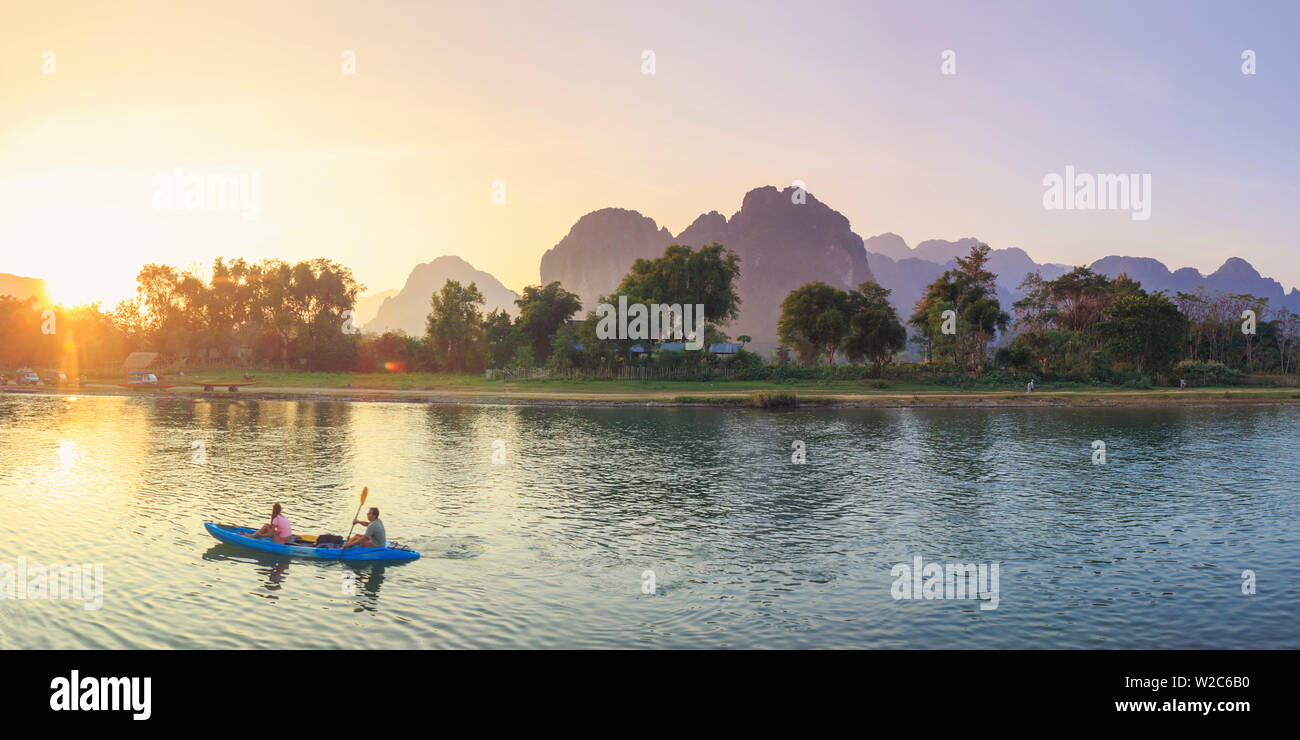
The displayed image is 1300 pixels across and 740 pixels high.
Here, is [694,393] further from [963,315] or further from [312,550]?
[312,550]

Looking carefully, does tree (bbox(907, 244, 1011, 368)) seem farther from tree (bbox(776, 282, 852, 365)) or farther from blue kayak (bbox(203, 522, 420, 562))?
blue kayak (bbox(203, 522, 420, 562))

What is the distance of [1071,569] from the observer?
26.2 m

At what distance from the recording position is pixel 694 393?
9556cm

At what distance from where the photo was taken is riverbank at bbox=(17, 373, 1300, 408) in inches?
A: 3472

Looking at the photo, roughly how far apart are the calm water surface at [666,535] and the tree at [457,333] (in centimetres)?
6786

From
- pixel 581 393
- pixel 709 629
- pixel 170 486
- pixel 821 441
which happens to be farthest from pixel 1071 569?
pixel 581 393

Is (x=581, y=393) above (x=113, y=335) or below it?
below

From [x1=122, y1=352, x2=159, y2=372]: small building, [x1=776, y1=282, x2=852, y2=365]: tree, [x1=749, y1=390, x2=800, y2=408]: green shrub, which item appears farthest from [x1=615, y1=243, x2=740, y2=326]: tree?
[x1=122, y1=352, x2=159, y2=372]: small building

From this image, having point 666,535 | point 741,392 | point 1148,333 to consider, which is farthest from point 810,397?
point 666,535

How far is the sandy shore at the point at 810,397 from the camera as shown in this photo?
87625 millimetres

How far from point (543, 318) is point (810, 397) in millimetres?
59757

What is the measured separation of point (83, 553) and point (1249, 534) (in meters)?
45.6
